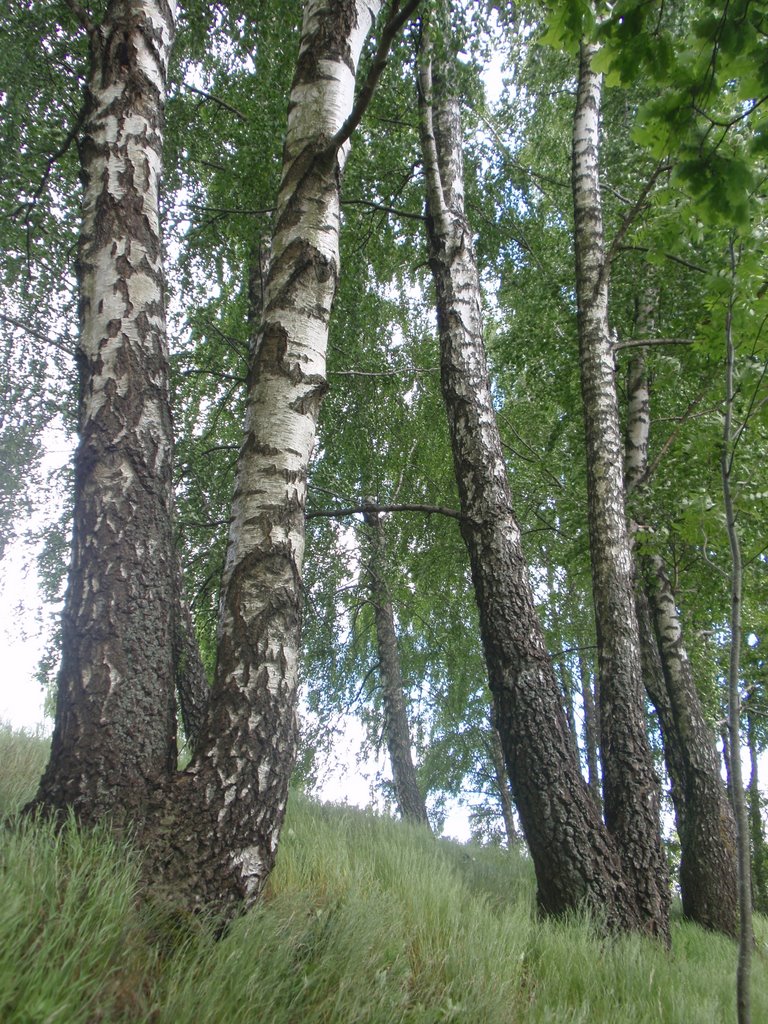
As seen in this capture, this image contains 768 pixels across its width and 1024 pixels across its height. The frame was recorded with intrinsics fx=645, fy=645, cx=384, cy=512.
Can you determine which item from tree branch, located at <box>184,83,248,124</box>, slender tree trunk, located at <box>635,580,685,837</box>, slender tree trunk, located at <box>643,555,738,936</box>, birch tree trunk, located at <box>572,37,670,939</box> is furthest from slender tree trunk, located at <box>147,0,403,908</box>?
slender tree trunk, located at <box>643,555,738,936</box>

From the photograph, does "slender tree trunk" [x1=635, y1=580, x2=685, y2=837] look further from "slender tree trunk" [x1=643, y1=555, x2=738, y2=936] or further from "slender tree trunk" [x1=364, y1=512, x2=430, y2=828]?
"slender tree trunk" [x1=364, y1=512, x2=430, y2=828]

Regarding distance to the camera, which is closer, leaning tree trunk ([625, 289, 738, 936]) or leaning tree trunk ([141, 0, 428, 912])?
leaning tree trunk ([141, 0, 428, 912])

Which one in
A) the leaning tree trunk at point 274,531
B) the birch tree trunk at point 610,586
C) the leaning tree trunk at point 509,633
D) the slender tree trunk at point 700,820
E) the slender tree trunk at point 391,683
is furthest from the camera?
the slender tree trunk at point 391,683

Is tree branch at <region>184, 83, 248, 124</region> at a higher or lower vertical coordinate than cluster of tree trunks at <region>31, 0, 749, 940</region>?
higher

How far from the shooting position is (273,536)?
8.37 ft

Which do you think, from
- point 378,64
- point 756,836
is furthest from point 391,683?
point 756,836

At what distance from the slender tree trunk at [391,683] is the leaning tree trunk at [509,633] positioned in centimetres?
465

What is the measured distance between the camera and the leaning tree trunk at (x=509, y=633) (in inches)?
140

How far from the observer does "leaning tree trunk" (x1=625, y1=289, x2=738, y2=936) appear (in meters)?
5.30

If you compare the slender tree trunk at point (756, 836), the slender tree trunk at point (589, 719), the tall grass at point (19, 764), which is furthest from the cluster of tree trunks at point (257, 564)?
the slender tree trunk at point (589, 719)

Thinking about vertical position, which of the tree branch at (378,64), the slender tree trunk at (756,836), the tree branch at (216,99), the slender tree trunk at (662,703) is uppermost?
the tree branch at (216,99)

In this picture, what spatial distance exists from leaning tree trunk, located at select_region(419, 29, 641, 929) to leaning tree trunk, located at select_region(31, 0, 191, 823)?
80.9 inches

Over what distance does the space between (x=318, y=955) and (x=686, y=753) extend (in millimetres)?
4866

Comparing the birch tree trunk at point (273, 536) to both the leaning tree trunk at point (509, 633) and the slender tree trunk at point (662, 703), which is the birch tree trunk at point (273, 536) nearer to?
the leaning tree trunk at point (509, 633)
